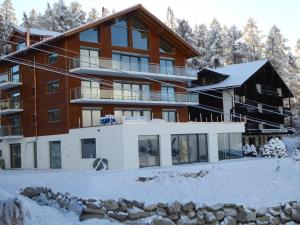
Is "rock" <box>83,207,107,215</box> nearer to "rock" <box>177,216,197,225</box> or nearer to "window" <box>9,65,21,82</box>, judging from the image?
"rock" <box>177,216,197,225</box>

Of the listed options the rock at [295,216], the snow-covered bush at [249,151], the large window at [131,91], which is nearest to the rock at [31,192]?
the rock at [295,216]

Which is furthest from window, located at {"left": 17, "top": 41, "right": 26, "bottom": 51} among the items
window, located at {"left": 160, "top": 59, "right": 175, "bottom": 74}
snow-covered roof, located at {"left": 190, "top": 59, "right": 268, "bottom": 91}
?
snow-covered roof, located at {"left": 190, "top": 59, "right": 268, "bottom": 91}

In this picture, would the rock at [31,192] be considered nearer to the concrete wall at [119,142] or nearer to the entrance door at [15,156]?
the concrete wall at [119,142]

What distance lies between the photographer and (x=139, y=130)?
32625 millimetres

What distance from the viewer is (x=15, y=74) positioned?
43.0m

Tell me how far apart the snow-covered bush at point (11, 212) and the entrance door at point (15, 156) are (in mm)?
23998

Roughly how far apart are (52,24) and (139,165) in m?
37.9

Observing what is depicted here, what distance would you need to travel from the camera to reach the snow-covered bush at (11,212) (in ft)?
57.3

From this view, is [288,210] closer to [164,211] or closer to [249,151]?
[164,211]

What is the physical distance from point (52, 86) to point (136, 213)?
19.9 metres

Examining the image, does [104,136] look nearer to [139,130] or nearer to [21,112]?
[139,130]

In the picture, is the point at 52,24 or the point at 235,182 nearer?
the point at 235,182

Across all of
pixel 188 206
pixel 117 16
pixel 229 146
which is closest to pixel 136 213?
pixel 188 206

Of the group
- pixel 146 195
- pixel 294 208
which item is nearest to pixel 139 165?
pixel 146 195
